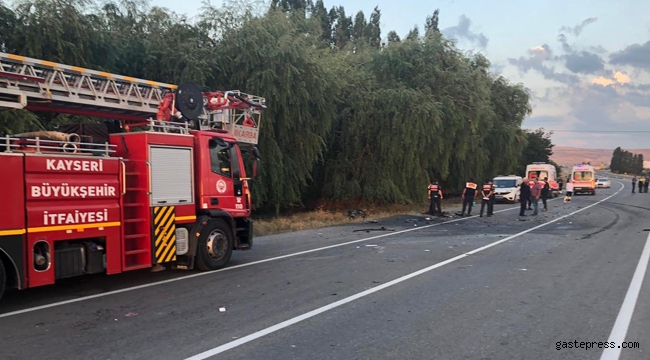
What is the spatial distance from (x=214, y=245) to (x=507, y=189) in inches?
1003

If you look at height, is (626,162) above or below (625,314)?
above

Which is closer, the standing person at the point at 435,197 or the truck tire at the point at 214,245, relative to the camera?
the truck tire at the point at 214,245

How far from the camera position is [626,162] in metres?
144

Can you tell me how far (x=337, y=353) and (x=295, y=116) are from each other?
1626cm

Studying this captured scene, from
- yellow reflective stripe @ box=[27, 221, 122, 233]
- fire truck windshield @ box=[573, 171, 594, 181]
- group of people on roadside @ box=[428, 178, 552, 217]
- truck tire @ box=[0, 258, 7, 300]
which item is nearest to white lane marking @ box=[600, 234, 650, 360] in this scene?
yellow reflective stripe @ box=[27, 221, 122, 233]

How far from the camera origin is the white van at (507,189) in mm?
31578

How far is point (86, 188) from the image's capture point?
25.3ft

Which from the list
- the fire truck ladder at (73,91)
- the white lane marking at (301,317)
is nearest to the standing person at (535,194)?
the white lane marking at (301,317)

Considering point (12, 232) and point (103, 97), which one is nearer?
point (12, 232)

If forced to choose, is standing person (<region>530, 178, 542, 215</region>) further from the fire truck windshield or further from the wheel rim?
the fire truck windshield

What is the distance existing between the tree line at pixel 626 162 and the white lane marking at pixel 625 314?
15095 centimetres

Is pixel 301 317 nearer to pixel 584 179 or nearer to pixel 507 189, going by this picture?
pixel 507 189

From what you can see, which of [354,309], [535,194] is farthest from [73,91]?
[535,194]

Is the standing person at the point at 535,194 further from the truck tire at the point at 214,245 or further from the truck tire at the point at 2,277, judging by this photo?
the truck tire at the point at 2,277
